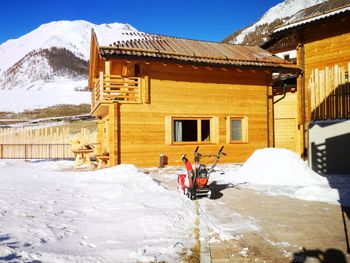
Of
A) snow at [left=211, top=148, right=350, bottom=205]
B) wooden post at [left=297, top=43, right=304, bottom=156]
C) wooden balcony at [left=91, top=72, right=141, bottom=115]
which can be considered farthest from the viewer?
wooden post at [left=297, top=43, right=304, bottom=156]

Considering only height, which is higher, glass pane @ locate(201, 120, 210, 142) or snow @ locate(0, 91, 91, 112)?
snow @ locate(0, 91, 91, 112)

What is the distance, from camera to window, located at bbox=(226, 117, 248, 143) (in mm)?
16016

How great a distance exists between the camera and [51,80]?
4163 inches

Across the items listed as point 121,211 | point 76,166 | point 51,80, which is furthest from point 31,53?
point 121,211

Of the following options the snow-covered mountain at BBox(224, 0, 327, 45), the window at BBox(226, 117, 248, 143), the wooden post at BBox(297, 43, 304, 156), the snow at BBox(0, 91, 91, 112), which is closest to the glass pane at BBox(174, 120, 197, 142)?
the window at BBox(226, 117, 248, 143)

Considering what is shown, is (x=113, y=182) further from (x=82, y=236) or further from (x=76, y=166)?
(x=76, y=166)

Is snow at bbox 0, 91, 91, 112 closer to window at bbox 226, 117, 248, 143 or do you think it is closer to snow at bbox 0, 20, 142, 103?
snow at bbox 0, 20, 142, 103

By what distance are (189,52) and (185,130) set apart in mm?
3831

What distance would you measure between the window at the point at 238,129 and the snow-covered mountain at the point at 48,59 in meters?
74.8

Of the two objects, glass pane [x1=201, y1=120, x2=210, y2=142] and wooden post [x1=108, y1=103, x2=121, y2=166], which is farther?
glass pane [x1=201, y1=120, x2=210, y2=142]

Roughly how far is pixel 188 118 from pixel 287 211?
9.18 meters

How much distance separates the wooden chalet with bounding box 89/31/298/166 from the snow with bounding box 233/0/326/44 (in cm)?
7542

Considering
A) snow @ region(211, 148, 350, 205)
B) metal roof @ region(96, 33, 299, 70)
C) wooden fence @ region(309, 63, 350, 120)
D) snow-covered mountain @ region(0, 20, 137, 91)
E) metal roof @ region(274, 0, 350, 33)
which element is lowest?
snow @ region(211, 148, 350, 205)

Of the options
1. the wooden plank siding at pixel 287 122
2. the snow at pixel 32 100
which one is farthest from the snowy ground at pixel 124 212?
the snow at pixel 32 100
